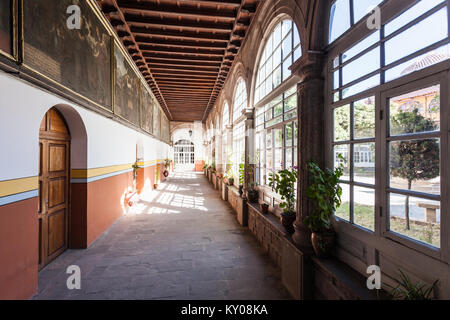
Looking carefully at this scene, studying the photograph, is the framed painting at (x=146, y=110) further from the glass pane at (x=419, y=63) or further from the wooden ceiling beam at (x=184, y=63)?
the glass pane at (x=419, y=63)

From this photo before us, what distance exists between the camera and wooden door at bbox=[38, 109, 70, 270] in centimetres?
324

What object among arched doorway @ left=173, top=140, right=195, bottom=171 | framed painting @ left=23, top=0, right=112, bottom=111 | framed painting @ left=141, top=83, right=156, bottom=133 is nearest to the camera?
framed painting @ left=23, top=0, right=112, bottom=111

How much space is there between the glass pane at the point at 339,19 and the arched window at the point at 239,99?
399 cm

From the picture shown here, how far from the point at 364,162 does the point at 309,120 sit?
30.9 inches

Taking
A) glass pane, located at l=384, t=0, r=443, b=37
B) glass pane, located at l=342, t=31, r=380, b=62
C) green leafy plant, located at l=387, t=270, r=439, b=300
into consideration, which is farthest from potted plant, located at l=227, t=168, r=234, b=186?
glass pane, located at l=384, t=0, r=443, b=37

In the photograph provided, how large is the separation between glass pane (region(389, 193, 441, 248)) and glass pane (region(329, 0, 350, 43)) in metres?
1.77

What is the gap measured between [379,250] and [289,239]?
3.74 ft

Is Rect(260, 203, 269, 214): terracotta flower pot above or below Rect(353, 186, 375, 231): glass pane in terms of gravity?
below

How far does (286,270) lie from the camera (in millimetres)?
2775

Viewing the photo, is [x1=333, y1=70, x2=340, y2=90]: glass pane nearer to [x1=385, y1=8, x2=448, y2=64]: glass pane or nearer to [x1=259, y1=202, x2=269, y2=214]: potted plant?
[x1=385, y1=8, x2=448, y2=64]: glass pane

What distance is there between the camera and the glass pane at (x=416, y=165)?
A: 4.66ft

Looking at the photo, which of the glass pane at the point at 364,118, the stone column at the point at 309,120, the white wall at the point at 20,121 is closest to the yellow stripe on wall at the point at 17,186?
the white wall at the point at 20,121

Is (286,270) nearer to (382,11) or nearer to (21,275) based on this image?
(382,11)

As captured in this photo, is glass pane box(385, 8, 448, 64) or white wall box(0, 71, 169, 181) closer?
glass pane box(385, 8, 448, 64)
